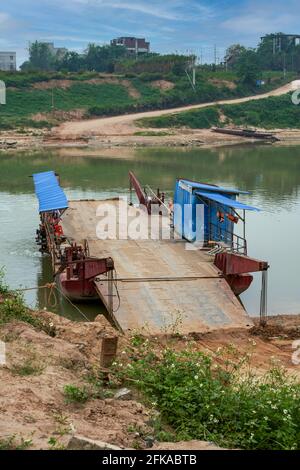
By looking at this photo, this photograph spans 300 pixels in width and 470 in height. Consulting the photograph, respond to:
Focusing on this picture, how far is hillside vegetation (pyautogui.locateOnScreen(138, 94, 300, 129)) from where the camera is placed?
70562mm

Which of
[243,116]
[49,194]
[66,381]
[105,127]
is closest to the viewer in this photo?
[66,381]

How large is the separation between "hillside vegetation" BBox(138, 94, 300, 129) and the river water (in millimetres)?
11295

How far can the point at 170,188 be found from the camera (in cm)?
3634

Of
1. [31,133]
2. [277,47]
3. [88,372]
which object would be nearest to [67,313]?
[88,372]

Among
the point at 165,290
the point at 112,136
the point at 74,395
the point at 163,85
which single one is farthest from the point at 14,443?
the point at 163,85

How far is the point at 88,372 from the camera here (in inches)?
353

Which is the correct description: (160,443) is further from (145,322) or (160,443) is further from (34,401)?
(145,322)

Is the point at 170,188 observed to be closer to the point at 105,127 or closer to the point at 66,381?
the point at 66,381

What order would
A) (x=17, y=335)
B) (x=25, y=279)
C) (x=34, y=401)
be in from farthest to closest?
(x=25, y=279) < (x=17, y=335) < (x=34, y=401)

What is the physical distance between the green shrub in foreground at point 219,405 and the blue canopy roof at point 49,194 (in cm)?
989

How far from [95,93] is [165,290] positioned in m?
67.3

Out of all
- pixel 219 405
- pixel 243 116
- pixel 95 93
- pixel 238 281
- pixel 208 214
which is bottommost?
A: pixel 238 281

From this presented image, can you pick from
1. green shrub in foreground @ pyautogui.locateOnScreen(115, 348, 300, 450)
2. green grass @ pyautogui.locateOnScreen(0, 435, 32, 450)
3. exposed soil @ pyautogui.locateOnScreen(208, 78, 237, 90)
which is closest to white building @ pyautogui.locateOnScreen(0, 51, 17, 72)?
exposed soil @ pyautogui.locateOnScreen(208, 78, 237, 90)

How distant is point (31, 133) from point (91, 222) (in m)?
44.1
